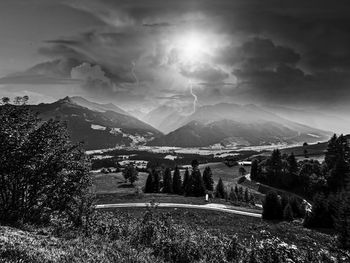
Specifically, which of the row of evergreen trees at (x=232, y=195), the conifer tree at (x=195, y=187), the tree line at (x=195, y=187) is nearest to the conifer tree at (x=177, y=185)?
the tree line at (x=195, y=187)

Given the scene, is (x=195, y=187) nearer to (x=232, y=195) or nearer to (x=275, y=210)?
(x=232, y=195)

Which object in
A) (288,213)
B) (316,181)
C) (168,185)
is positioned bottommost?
(168,185)

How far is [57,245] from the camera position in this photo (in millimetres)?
13688

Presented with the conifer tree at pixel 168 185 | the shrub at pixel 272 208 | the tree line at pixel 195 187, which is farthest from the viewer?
the conifer tree at pixel 168 185

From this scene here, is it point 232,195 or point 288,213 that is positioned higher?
point 288,213

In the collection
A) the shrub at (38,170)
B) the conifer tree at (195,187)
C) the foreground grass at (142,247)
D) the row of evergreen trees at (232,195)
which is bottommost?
the row of evergreen trees at (232,195)

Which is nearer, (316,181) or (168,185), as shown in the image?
(316,181)

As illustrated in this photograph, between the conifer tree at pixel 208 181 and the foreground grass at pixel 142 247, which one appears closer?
the foreground grass at pixel 142 247

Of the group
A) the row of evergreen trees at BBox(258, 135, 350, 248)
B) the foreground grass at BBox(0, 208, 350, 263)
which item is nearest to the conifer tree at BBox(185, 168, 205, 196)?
the row of evergreen trees at BBox(258, 135, 350, 248)

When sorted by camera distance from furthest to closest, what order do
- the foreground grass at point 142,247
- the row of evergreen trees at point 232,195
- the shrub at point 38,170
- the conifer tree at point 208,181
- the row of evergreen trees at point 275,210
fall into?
the conifer tree at point 208,181, the row of evergreen trees at point 232,195, the row of evergreen trees at point 275,210, the shrub at point 38,170, the foreground grass at point 142,247

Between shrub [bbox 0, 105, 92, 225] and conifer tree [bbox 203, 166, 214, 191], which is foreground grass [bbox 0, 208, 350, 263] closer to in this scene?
shrub [bbox 0, 105, 92, 225]

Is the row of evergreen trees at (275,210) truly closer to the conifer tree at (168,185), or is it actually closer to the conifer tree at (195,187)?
the conifer tree at (195,187)

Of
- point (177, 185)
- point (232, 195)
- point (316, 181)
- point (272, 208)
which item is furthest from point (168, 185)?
→ point (316, 181)

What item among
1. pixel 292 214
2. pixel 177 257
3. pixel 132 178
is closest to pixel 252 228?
pixel 292 214
